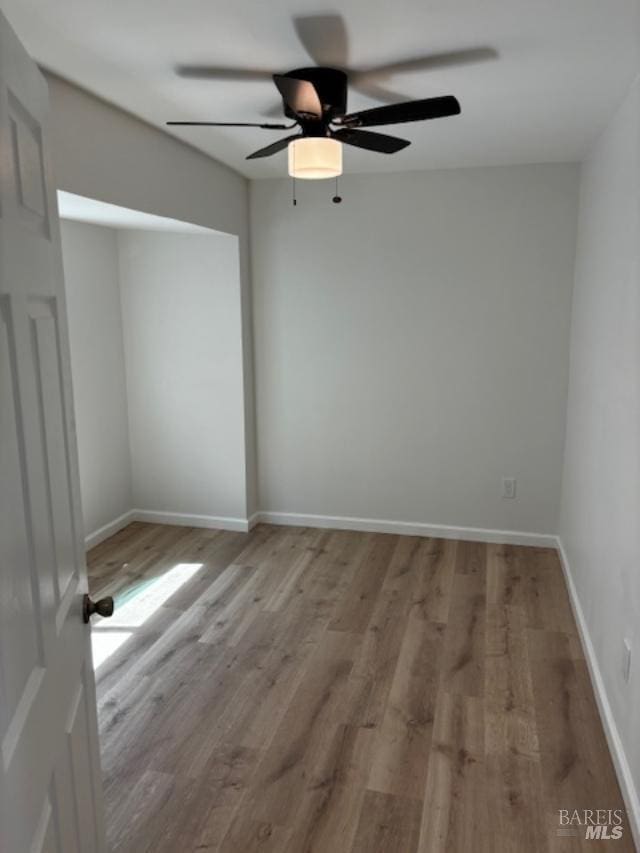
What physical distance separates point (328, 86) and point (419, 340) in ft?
6.76

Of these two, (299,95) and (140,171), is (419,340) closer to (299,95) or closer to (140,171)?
(140,171)

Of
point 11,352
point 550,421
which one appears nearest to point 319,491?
point 550,421

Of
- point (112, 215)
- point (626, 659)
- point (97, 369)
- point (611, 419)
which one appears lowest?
point (626, 659)

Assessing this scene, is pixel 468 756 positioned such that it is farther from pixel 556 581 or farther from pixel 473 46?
pixel 473 46

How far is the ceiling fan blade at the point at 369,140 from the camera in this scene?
8.07ft

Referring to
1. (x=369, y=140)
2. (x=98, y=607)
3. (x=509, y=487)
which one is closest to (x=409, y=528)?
(x=509, y=487)

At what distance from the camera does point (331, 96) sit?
90.8 inches

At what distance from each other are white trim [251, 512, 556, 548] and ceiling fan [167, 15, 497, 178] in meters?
2.58

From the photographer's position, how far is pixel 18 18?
71.8 inches

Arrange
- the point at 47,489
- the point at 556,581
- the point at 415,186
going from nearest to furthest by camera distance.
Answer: the point at 47,489
the point at 556,581
the point at 415,186

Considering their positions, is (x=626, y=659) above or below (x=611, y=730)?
above

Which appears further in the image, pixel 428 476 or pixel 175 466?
pixel 175 466

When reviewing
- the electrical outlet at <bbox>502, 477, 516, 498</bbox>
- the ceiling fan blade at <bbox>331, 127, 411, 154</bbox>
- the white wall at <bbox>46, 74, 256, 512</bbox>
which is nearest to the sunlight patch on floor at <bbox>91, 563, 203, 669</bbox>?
the white wall at <bbox>46, 74, 256, 512</bbox>

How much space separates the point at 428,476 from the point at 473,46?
2754mm
